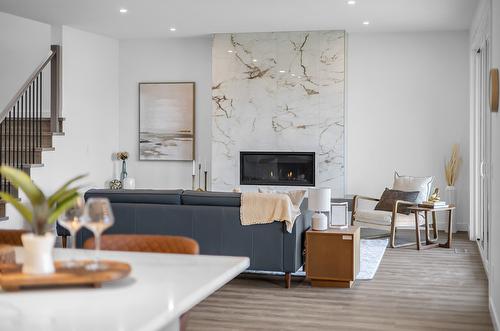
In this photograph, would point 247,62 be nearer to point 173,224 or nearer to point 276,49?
point 276,49

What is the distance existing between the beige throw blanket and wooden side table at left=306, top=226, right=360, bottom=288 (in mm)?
312

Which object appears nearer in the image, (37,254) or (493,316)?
(37,254)

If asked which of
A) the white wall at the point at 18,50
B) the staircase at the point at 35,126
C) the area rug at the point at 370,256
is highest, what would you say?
the white wall at the point at 18,50

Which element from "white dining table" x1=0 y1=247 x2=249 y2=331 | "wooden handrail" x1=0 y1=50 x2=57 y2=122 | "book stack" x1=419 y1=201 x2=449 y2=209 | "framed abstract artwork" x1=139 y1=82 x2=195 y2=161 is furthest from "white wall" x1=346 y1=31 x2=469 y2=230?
"white dining table" x1=0 y1=247 x2=249 y2=331

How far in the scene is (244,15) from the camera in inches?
342

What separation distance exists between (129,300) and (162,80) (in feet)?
29.5

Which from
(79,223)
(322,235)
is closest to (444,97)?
(322,235)

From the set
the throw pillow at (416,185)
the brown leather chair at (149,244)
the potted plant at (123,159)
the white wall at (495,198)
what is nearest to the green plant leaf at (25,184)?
the brown leather chair at (149,244)

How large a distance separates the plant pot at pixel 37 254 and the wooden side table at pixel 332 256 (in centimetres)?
386

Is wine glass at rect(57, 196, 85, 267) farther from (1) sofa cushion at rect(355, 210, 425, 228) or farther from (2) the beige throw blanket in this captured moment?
(1) sofa cushion at rect(355, 210, 425, 228)

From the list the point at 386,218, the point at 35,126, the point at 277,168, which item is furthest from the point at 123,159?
the point at 386,218

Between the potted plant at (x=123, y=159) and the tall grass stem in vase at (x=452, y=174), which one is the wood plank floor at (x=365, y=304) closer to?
the tall grass stem in vase at (x=452, y=174)

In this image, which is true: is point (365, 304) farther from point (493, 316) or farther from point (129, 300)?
point (129, 300)

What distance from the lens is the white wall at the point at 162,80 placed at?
10555 mm
